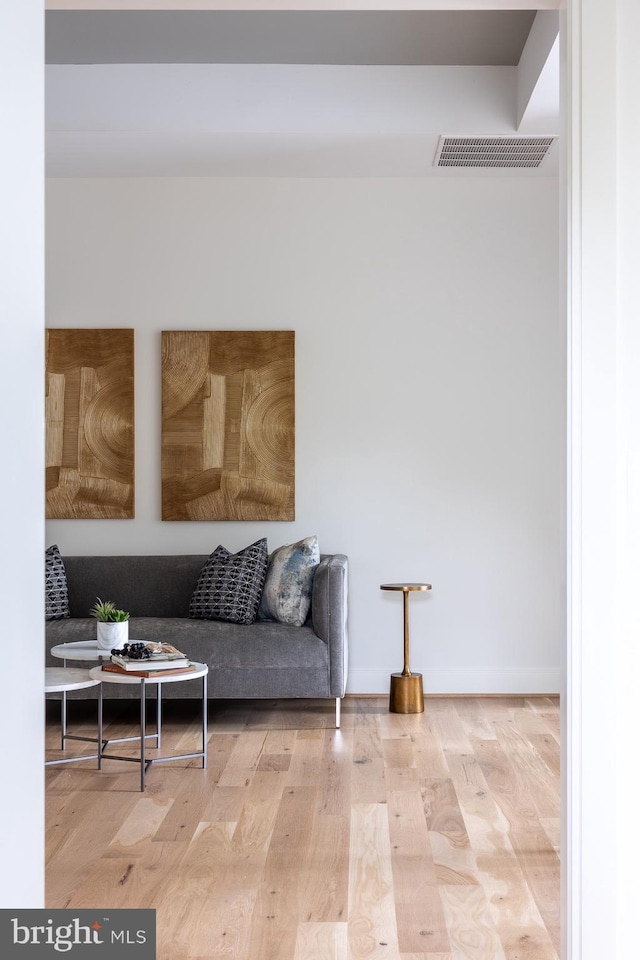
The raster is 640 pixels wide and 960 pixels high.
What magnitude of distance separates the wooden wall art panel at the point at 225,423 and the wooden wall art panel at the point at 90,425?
25cm

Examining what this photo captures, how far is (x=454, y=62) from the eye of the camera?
4738mm

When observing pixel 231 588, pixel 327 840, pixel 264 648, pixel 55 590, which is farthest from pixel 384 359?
pixel 327 840

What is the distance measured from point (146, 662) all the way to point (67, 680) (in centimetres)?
38

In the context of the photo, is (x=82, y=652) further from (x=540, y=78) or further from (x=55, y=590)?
(x=540, y=78)

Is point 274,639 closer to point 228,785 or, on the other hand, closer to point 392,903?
point 228,785

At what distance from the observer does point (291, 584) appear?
4.95m

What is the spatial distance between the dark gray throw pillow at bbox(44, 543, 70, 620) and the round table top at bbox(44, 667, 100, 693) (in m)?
0.82

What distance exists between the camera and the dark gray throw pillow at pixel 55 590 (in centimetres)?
498
